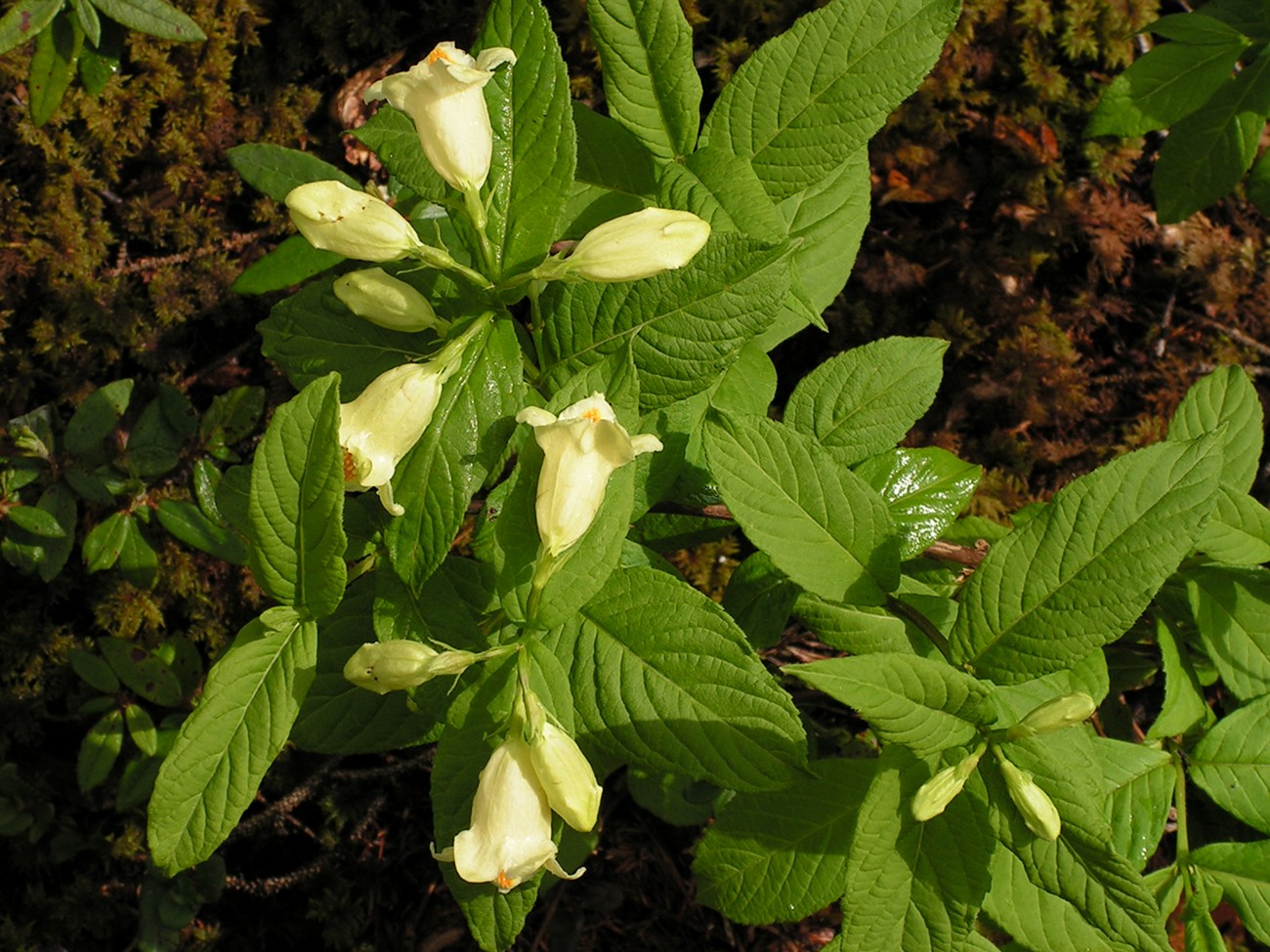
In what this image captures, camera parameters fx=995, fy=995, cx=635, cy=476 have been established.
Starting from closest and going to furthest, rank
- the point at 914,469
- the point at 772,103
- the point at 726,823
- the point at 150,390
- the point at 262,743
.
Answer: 1. the point at 262,743
2. the point at 772,103
3. the point at 726,823
4. the point at 914,469
5. the point at 150,390

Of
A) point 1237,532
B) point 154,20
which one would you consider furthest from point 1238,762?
point 154,20

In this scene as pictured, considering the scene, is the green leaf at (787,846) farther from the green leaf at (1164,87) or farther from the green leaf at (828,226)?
the green leaf at (1164,87)

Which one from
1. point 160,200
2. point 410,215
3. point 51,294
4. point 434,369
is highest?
point 434,369

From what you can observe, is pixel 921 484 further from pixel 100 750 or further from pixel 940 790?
pixel 100 750

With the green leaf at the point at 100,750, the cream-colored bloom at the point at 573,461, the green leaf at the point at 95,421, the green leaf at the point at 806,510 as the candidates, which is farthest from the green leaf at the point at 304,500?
the green leaf at the point at 100,750

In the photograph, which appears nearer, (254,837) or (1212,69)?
(1212,69)

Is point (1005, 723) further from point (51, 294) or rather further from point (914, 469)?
point (51, 294)

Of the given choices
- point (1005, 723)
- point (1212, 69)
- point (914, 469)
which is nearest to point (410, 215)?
point (914, 469)
